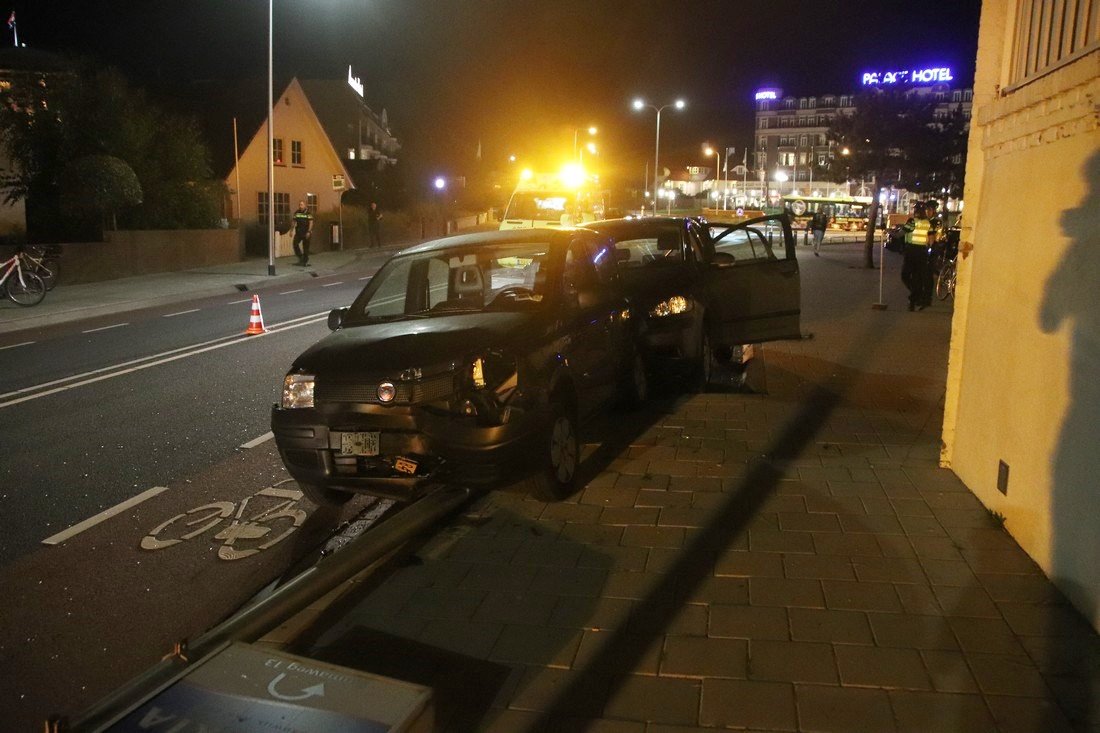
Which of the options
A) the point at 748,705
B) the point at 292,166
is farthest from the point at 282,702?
the point at 292,166

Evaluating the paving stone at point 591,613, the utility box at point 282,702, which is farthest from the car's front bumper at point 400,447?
the utility box at point 282,702

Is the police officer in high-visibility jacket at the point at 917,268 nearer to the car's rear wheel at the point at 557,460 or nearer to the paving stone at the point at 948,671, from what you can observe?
the car's rear wheel at the point at 557,460

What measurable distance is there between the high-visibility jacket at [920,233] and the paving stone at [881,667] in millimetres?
13560

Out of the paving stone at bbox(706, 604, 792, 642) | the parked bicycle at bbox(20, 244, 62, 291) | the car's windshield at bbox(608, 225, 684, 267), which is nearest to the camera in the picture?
the paving stone at bbox(706, 604, 792, 642)

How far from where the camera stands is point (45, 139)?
919 inches

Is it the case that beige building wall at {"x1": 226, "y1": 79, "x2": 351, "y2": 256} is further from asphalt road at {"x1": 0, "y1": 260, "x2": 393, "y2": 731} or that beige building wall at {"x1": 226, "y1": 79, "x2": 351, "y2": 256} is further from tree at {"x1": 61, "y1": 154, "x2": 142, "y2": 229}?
asphalt road at {"x1": 0, "y1": 260, "x2": 393, "y2": 731}

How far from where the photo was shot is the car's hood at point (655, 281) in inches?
351

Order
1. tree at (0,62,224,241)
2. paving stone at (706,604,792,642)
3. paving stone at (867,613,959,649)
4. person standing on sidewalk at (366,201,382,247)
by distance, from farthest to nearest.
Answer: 1. person standing on sidewalk at (366,201,382,247)
2. tree at (0,62,224,241)
3. paving stone at (706,604,792,642)
4. paving stone at (867,613,959,649)

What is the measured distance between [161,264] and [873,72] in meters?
63.4

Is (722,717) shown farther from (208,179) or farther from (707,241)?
(208,179)

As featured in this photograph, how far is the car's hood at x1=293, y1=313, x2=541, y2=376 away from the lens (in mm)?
5312

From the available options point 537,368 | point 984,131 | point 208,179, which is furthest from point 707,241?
point 208,179

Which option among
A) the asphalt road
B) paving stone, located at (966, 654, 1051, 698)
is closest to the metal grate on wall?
paving stone, located at (966, 654, 1051, 698)

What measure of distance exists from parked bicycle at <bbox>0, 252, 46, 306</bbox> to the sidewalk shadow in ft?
59.9
